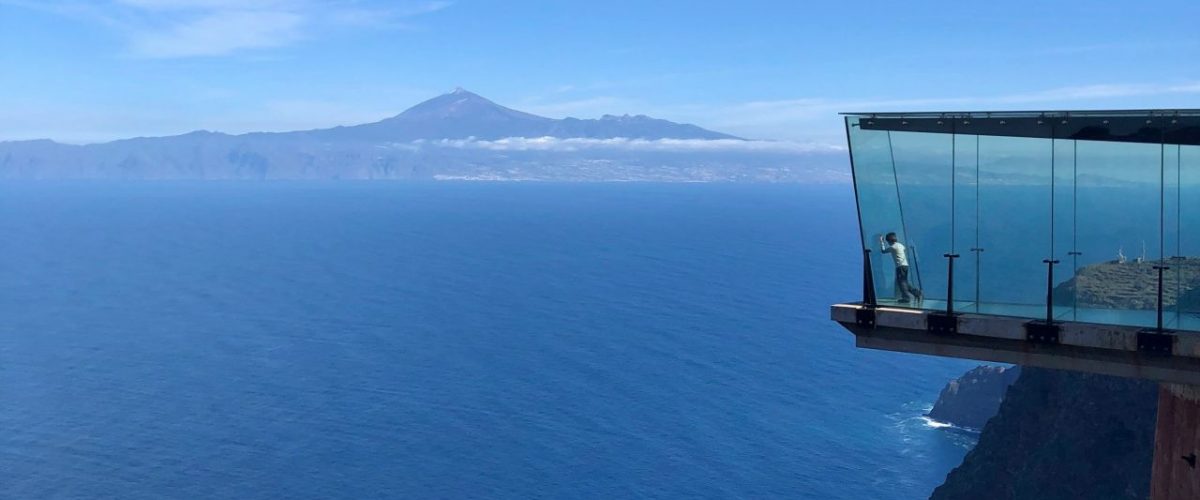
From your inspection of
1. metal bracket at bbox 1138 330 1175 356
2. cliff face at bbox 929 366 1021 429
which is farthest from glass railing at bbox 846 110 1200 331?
cliff face at bbox 929 366 1021 429

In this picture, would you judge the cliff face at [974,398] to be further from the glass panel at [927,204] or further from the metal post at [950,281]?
the metal post at [950,281]

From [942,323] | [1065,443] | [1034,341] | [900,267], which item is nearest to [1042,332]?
[1034,341]

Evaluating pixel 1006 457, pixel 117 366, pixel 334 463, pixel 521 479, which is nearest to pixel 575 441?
pixel 521 479

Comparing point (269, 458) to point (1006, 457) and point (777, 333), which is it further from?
point (777, 333)

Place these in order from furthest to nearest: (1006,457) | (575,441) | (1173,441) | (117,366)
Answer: (117,366) < (575,441) < (1006,457) < (1173,441)

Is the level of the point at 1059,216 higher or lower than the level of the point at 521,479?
higher

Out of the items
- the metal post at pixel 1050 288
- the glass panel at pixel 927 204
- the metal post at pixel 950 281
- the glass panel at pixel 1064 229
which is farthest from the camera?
the glass panel at pixel 927 204

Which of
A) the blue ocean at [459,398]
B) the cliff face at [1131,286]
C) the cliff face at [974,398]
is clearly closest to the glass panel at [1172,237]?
the cliff face at [1131,286]
